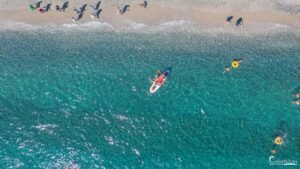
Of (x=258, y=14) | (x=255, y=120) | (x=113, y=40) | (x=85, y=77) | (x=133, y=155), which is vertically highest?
(x=258, y=14)

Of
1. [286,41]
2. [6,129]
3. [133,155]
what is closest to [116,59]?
[133,155]

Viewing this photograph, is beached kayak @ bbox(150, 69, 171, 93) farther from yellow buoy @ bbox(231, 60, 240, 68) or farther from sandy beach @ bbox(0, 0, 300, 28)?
yellow buoy @ bbox(231, 60, 240, 68)

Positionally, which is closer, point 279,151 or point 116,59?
point 279,151

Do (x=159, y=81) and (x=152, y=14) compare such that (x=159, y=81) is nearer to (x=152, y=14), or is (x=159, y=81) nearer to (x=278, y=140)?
(x=152, y=14)

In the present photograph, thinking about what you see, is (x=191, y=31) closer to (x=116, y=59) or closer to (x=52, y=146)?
(x=116, y=59)

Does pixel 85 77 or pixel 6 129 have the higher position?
pixel 85 77

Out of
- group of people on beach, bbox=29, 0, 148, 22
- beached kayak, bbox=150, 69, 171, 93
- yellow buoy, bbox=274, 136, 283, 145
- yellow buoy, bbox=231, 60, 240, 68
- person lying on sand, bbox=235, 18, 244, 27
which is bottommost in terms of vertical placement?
yellow buoy, bbox=274, 136, 283, 145

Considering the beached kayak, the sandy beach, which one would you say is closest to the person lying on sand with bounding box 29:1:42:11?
the sandy beach

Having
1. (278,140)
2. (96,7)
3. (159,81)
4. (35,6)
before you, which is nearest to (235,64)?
(159,81)
